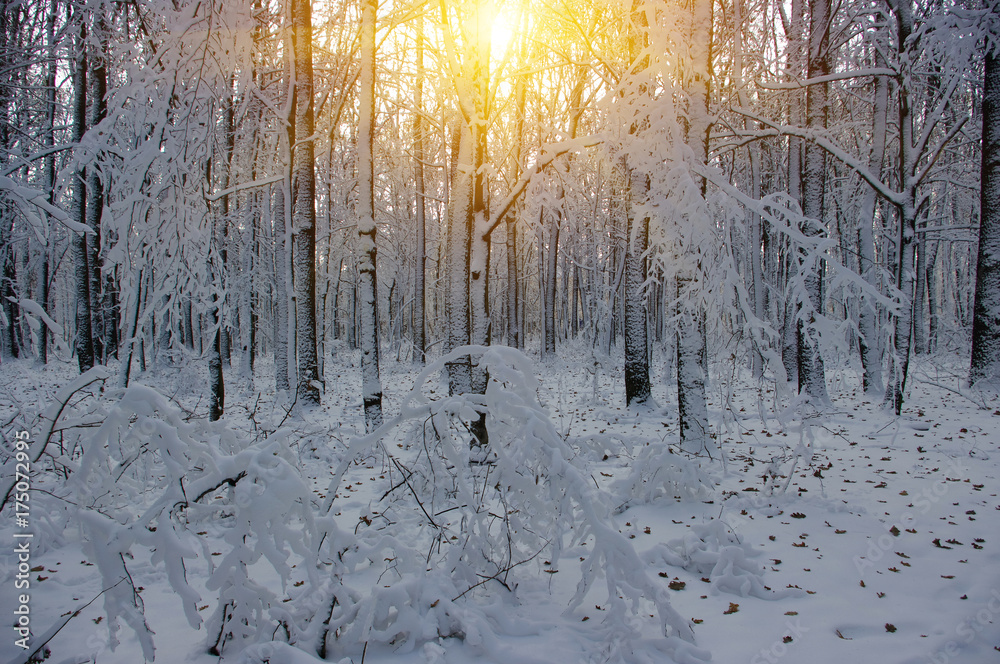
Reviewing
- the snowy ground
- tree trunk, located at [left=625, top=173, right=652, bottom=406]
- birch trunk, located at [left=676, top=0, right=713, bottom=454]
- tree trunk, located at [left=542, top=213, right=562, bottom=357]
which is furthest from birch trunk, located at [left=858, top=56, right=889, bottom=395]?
tree trunk, located at [left=542, top=213, right=562, bottom=357]

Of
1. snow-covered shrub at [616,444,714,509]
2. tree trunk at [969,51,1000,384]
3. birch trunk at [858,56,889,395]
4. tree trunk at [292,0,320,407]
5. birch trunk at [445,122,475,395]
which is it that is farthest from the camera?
birch trunk at [858,56,889,395]

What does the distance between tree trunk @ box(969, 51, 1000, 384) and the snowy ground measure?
1845 millimetres

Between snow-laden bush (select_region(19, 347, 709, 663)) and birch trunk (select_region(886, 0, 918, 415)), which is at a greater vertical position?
birch trunk (select_region(886, 0, 918, 415))

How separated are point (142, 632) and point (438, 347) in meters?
22.8

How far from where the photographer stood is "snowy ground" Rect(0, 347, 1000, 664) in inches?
112

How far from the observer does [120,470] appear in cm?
338

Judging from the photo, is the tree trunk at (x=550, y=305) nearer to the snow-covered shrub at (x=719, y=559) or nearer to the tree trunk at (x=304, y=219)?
the tree trunk at (x=304, y=219)

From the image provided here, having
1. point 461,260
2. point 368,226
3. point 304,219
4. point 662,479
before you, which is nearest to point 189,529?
point 662,479

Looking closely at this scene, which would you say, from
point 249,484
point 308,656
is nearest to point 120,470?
point 249,484

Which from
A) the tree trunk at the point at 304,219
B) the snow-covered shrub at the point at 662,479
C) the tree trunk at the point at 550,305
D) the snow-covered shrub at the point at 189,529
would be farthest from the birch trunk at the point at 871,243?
the snow-covered shrub at the point at 189,529

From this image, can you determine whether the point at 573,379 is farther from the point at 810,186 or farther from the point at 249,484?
the point at 249,484

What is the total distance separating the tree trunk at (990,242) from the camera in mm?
7996

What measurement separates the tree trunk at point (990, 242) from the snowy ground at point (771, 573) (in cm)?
184

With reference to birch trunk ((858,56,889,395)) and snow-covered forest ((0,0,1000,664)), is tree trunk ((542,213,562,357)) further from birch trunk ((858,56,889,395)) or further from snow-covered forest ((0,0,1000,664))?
birch trunk ((858,56,889,395))
